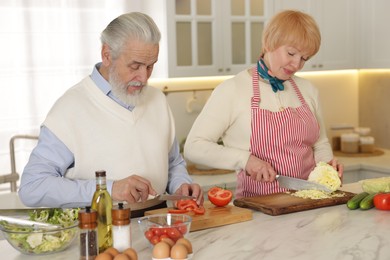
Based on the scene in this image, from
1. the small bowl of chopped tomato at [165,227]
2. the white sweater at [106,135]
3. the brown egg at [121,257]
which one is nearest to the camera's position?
the brown egg at [121,257]

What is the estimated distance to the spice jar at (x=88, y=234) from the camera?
1.88 m

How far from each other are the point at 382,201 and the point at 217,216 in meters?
0.68

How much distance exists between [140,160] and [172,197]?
244 millimetres

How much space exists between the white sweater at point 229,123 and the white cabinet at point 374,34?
79.3 inches

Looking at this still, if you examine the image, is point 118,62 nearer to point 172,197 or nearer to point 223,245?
point 172,197

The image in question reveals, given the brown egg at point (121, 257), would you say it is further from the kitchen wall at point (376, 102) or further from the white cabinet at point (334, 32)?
the kitchen wall at point (376, 102)

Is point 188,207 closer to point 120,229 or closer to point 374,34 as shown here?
point 120,229

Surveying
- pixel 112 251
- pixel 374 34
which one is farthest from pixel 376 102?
pixel 112 251

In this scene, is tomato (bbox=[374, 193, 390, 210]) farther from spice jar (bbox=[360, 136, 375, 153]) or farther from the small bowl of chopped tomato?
spice jar (bbox=[360, 136, 375, 153])

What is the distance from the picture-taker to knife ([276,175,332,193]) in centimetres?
284

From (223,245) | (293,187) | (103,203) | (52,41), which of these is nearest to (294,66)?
(293,187)

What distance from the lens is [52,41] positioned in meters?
4.12

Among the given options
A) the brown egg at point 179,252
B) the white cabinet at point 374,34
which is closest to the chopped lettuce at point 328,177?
the brown egg at point 179,252

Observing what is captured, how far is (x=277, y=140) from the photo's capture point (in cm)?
310
